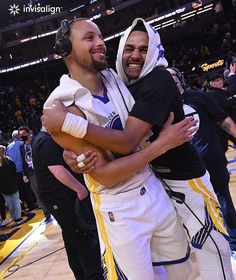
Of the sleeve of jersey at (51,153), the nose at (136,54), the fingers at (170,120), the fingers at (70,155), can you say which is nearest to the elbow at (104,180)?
the fingers at (70,155)

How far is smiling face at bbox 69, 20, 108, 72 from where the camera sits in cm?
182

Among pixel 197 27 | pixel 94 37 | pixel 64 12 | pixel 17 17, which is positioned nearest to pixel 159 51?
pixel 94 37

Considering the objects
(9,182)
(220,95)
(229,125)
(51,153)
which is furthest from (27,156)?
(229,125)

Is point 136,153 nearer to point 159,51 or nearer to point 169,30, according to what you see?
point 159,51

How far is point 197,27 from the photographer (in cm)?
2519

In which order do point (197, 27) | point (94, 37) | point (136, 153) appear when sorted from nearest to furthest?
point (136, 153), point (94, 37), point (197, 27)

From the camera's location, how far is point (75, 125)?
1592 millimetres

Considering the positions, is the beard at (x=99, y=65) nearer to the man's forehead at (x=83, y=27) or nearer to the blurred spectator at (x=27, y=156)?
the man's forehead at (x=83, y=27)

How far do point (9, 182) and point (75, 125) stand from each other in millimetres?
5363

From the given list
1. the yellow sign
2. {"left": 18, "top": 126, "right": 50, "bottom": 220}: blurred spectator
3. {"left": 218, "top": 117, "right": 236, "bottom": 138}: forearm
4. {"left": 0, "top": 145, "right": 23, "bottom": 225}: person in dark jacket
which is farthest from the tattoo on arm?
the yellow sign

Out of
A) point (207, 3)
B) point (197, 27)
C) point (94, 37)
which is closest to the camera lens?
point (94, 37)

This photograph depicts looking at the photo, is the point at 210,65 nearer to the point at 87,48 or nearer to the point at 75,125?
the point at 87,48

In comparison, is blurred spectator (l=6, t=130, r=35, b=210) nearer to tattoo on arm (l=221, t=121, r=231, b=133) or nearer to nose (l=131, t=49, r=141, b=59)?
tattoo on arm (l=221, t=121, r=231, b=133)

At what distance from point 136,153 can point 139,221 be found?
0.34 metres
